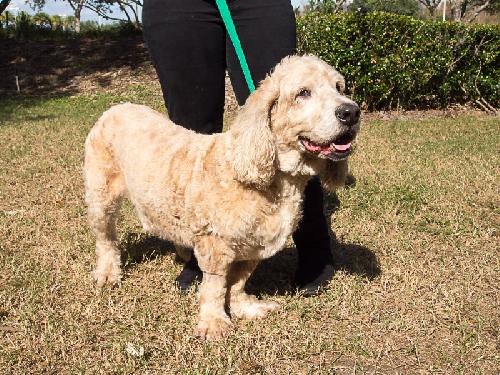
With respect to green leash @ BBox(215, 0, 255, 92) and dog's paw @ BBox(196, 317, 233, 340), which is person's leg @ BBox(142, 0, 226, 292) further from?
dog's paw @ BBox(196, 317, 233, 340)

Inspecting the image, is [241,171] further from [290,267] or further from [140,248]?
[140,248]

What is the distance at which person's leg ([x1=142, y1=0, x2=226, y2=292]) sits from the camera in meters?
3.53

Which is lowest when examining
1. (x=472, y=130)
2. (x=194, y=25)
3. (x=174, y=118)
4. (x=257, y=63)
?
(x=472, y=130)

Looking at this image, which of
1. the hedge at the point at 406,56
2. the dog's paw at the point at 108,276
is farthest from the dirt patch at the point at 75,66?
the dog's paw at the point at 108,276

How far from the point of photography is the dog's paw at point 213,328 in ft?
11.0

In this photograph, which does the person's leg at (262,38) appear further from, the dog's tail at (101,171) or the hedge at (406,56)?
the hedge at (406,56)

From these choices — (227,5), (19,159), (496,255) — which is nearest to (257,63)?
(227,5)

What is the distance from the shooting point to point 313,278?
4031mm

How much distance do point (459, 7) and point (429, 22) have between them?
16185 millimetres

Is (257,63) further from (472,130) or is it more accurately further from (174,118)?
(472,130)

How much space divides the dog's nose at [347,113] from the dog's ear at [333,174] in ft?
1.96

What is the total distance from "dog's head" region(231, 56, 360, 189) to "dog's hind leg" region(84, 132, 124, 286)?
125 cm

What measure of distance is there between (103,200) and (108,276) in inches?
25.0

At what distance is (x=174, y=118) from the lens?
13.0 feet
